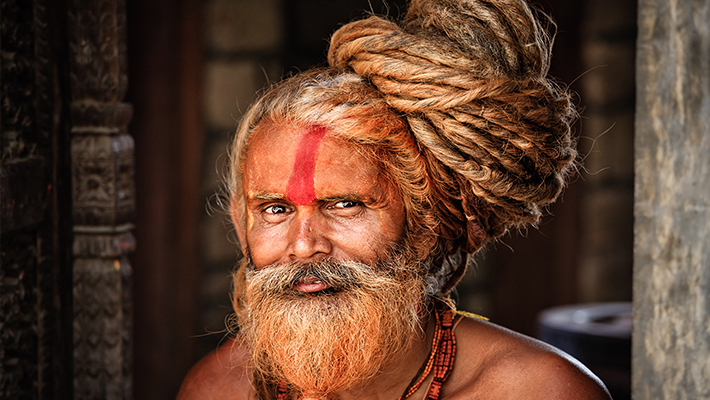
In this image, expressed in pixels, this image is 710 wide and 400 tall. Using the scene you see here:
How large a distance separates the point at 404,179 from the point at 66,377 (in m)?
1.20

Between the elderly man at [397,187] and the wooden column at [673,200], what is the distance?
45cm

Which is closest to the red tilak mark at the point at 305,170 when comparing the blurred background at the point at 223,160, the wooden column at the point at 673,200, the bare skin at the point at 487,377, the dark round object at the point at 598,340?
the bare skin at the point at 487,377

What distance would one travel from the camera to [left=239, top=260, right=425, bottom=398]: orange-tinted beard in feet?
Result: 7.17

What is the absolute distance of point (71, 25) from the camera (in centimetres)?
233

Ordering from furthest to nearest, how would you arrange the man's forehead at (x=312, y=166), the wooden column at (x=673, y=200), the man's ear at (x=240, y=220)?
the man's ear at (x=240, y=220)
the man's forehead at (x=312, y=166)
the wooden column at (x=673, y=200)

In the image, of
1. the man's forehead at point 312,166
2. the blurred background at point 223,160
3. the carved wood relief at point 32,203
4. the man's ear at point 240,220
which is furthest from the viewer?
the blurred background at point 223,160

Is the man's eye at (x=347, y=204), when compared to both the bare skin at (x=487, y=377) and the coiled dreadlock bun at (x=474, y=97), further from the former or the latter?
the bare skin at (x=487, y=377)

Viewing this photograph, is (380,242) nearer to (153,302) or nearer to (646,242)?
(646,242)

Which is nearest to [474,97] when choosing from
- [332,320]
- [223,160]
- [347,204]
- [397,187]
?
[397,187]

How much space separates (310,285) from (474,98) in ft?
2.21

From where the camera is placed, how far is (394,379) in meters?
2.39

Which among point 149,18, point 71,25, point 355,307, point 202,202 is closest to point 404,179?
point 355,307

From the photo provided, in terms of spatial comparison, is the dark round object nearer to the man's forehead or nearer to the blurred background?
the blurred background

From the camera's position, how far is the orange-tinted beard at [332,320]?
7.17 ft
